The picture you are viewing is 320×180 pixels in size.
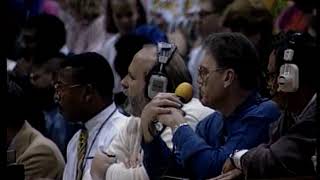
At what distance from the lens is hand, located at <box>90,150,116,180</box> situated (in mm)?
4578

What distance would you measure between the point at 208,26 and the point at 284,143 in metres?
3.25

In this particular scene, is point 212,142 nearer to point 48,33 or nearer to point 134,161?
point 134,161

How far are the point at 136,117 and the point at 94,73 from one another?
0.71 metres

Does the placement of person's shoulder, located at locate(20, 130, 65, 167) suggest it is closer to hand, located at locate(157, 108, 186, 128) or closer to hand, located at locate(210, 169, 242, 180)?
hand, located at locate(157, 108, 186, 128)

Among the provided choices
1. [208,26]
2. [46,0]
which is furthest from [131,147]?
[46,0]

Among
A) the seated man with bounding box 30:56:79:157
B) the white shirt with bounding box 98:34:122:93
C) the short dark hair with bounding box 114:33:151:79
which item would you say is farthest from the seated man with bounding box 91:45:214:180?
the white shirt with bounding box 98:34:122:93

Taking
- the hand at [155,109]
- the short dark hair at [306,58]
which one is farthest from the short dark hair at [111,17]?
the short dark hair at [306,58]

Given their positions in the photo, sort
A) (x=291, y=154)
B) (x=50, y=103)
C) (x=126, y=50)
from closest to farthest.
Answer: (x=291, y=154) → (x=126, y=50) → (x=50, y=103)

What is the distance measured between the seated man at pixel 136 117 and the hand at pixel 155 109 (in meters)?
0.10

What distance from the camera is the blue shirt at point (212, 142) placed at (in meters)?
4.13

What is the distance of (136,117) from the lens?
4.66m

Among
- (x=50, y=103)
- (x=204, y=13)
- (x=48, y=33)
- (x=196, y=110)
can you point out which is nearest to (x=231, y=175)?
(x=196, y=110)

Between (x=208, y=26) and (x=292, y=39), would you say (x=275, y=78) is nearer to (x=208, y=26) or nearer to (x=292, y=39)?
(x=292, y=39)

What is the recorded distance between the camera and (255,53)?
4.27 m
